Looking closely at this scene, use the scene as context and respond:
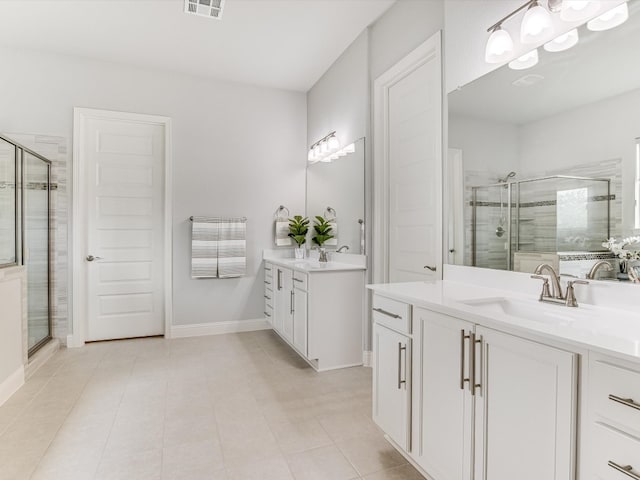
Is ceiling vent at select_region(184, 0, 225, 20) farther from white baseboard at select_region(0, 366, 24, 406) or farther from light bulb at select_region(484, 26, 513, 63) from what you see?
white baseboard at select_region(0, 366, 24, 406)

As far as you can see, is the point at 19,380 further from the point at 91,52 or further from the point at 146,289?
the point at 91,52

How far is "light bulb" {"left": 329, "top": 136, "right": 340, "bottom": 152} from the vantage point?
3.63m

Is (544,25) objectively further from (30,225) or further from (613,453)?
(30,225)

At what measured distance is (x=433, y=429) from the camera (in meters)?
1.53

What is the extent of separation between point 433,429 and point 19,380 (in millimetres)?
2899

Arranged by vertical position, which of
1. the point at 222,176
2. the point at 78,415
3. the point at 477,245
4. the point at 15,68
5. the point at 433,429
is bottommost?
the point at 78,415

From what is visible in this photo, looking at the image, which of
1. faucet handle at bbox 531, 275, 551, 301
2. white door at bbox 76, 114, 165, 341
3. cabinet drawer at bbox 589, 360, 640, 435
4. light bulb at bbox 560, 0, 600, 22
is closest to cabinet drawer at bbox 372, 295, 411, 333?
faucet handle at bbox 531, 275, 551, 301

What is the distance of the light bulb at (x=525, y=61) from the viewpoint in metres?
1.71

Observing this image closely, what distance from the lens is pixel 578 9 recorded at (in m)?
1.50

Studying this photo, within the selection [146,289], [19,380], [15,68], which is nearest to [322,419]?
[19,380]

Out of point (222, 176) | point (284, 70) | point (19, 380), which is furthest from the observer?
point (222, 176)

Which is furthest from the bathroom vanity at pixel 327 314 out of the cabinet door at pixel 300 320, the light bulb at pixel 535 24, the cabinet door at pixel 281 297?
the light bulb at pixel 535 24

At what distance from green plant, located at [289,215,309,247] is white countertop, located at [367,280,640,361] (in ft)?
7.57

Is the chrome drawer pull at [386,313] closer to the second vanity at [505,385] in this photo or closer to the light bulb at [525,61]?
the second vanity at [505,385]
